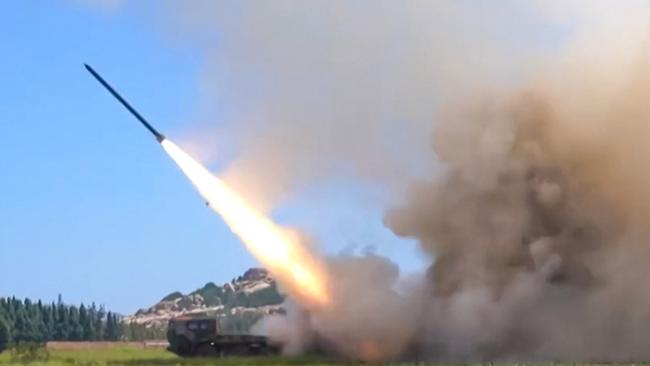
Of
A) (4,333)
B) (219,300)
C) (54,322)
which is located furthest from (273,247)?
(219,300)

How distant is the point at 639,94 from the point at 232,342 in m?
17.6

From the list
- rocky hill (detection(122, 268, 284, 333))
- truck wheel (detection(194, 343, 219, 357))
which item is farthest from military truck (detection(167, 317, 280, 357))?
rocky hill (detection(122, 268, 284, 333))

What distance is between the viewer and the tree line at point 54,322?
324 ft

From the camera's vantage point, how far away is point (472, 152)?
40.3m

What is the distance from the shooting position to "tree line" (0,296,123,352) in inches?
3883

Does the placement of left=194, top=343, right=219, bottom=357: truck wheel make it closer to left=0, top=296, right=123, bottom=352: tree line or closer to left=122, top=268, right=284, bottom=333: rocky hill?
left=0, top=296, right=123, bottom=352: tree line

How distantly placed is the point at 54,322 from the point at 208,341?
65.6 metres

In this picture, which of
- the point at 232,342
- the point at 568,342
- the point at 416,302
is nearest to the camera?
the point at 568,342

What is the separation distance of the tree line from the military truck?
50.1 meters

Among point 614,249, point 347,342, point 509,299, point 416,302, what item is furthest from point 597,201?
point 347,342

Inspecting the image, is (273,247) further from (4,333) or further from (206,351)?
(4,333)

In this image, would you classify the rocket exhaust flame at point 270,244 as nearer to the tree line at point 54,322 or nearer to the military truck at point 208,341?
the military truck at point 208,341

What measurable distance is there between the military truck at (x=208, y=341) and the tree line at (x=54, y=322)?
164 feet

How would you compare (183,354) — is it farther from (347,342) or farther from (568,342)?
(568,342)
